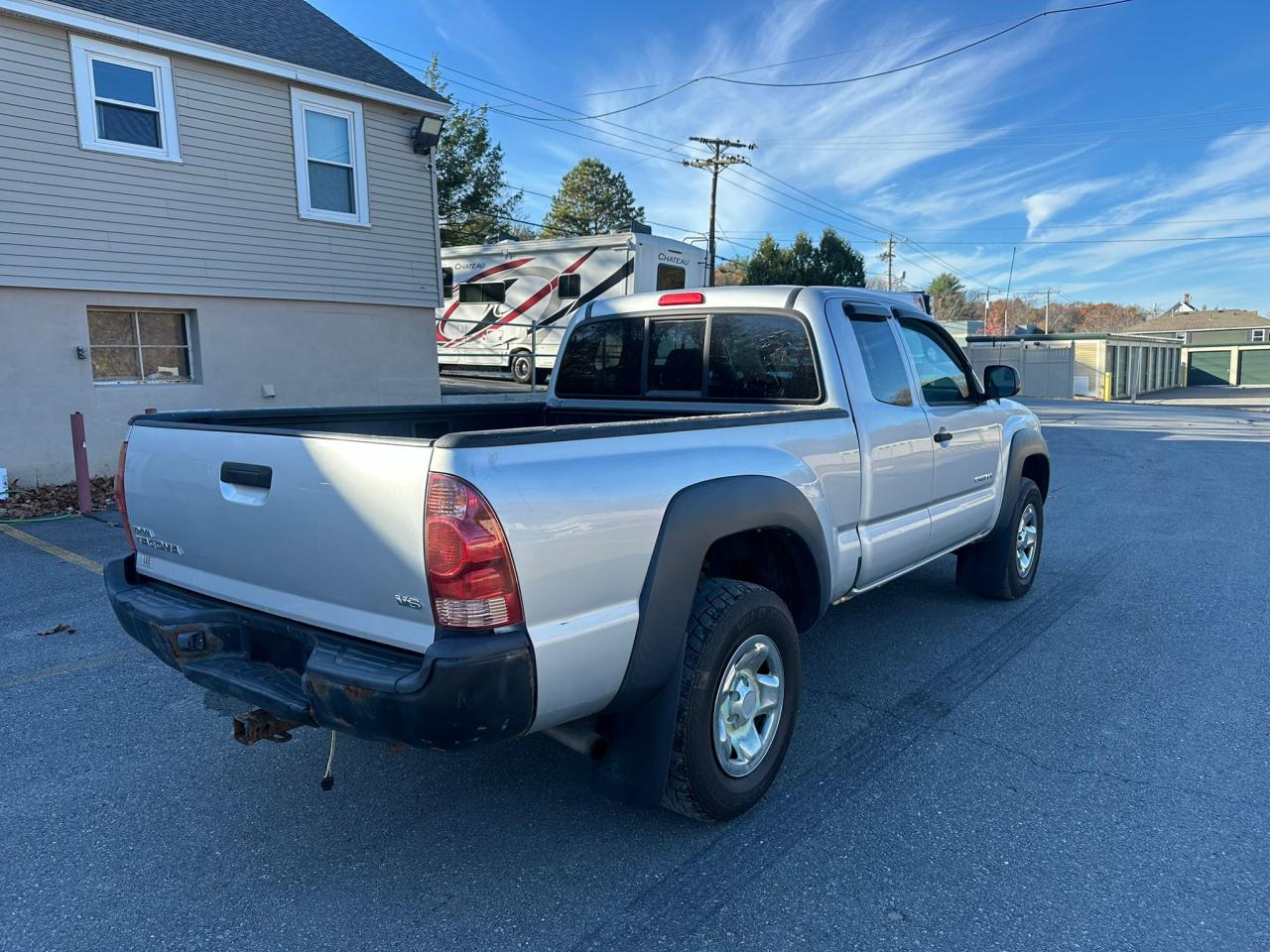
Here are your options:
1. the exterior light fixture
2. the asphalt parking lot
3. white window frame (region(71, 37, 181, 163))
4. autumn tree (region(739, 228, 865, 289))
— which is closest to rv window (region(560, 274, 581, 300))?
the exterior light fixture

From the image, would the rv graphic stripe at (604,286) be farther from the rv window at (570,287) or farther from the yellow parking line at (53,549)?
the yellow parking line at (53,549)

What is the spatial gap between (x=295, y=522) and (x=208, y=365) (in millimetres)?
9502

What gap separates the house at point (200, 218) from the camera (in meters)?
9.23

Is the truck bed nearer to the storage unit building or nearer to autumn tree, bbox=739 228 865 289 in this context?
autumn tree, bbox=739 228 865 289

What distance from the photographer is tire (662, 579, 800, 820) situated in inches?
112

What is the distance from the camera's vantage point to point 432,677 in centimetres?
223

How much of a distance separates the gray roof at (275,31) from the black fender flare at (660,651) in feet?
34.3

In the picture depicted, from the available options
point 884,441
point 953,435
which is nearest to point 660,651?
point 884,441

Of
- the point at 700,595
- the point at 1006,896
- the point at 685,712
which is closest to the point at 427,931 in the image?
the point at 685,712

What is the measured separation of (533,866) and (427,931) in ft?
1.42

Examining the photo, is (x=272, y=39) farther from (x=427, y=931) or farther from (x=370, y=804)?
(x=427, y=931)

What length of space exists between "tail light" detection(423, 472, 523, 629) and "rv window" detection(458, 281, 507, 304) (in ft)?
58.9

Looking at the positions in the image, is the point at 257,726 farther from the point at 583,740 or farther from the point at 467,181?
the point at 467,181

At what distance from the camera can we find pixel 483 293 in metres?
20.0
